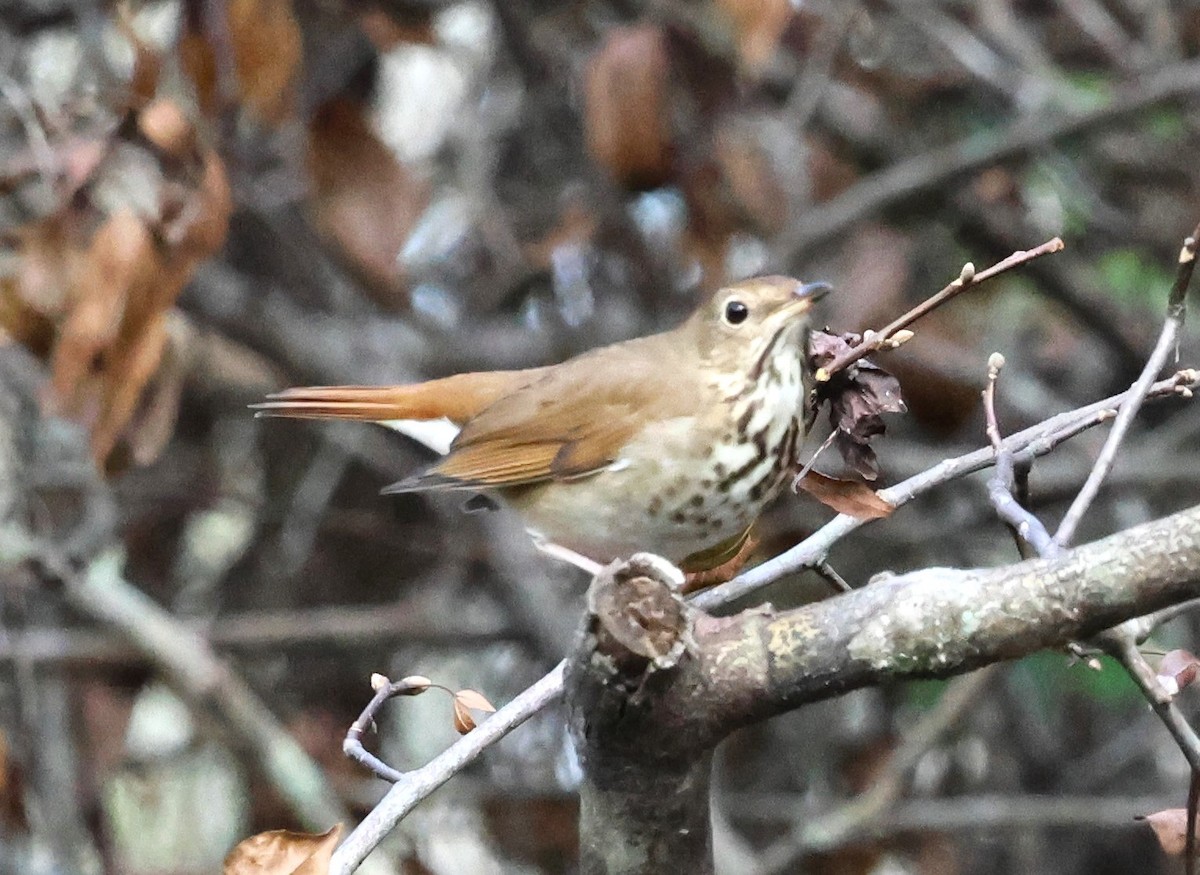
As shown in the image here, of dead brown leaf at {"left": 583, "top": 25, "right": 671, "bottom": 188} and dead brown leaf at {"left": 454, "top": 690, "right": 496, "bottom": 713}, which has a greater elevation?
dead brown leaf at {"left": 583, "top": 25, "right": 671, "bottom": 188}

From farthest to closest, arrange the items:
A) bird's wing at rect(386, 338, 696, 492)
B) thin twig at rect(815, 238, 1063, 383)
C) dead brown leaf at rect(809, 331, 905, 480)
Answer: bird's wing at rect(386, 338, 696, 492) → dead brown leaf at rect(809, 331, 905, 480) → thin twig at rect(815, 238, 1063, 383)

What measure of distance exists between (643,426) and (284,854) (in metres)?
1.31

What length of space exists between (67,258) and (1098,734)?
3.24 m

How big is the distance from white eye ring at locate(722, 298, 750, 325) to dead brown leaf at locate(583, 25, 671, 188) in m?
0.59

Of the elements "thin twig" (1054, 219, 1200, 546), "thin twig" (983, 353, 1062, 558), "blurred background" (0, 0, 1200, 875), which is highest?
"thin twig" (1054, 219, 1200, 546)

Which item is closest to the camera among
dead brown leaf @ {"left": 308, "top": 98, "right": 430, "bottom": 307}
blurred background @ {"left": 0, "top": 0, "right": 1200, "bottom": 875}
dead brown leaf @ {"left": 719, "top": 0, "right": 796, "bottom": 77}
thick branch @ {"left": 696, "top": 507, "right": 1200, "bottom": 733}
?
thick branch @ {"left": 696, "top": 507, "right": 1200, "bottom": 733}

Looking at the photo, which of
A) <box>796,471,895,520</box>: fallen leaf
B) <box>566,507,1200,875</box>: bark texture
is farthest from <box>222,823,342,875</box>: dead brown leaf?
<box>796,471,895,520</box>: fallen leaf

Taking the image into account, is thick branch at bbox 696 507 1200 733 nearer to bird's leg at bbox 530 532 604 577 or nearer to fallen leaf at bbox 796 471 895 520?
fallen leaf at bbox 796 471 895 520

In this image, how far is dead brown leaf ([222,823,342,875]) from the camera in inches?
55.8

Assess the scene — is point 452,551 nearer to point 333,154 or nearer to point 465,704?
point 333,154

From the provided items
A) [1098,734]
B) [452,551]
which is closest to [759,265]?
[452,551]

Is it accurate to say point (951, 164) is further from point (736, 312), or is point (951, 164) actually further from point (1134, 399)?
point (1134, 399)

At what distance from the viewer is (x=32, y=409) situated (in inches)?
140

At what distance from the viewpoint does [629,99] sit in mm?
2986
